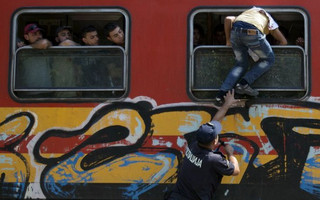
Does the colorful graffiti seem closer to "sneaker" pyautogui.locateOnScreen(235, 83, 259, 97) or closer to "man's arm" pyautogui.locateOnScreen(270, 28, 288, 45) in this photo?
"sneaker" pyautogui.locateOnScreen(235, 83, 259, 97)

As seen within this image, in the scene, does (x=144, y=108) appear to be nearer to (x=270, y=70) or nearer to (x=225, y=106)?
(x=225, y=106)

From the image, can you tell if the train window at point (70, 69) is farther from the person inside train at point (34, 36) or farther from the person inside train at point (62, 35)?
the person inside train at point (62, 35)

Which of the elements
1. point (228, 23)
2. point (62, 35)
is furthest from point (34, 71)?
point (228, 23)

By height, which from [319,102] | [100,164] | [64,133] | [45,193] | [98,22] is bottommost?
[45,193]

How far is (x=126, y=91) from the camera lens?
4473 mm

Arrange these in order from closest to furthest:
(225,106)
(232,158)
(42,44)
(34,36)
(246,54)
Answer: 1. (232,158)
2. (225,106)
3. (246,54)
4. (42,44)
5. (34,36)

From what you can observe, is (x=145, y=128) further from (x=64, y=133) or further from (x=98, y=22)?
(x=98, y=22)

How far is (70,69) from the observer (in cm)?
459

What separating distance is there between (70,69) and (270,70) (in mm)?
1945

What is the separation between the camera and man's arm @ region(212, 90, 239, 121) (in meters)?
4.29

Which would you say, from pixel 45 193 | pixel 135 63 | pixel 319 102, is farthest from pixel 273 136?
pixel 45 193

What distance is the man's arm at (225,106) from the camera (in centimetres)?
429

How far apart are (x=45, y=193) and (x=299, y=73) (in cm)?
269

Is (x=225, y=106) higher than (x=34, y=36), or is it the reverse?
(x=34, y=36)
